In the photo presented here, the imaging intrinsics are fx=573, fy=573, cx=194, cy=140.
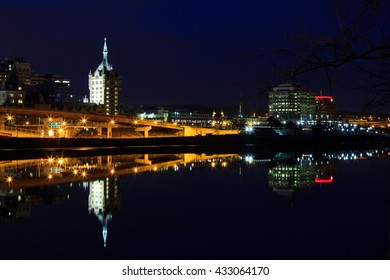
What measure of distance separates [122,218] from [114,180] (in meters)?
11.9

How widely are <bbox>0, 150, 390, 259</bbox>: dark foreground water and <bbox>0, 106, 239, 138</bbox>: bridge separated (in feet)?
161

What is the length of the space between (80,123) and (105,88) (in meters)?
99.7

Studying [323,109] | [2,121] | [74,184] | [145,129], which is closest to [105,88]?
[323,109]

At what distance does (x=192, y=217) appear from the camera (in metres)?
17.3

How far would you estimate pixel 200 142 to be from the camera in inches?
3250

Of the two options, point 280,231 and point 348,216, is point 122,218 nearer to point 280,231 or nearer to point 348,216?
point 280,231

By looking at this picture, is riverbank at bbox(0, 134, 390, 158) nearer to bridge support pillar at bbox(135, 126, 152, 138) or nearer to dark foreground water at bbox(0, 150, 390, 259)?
bridge support pillar at bbox(135, 126, 152, 138)

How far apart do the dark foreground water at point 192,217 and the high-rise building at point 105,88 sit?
160870mm

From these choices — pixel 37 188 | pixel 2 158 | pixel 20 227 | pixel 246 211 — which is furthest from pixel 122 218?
pixel 2 158

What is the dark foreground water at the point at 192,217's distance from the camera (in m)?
12.5

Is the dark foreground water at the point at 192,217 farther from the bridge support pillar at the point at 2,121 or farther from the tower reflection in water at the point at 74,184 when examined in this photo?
the bridge support pillar at the point at 2,121

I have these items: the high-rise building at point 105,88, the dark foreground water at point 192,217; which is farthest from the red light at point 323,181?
the high-rise building at point 105,88

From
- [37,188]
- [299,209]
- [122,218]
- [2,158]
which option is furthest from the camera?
[2,158]

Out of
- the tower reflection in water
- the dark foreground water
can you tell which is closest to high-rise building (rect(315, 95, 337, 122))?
the tower reflection in water
